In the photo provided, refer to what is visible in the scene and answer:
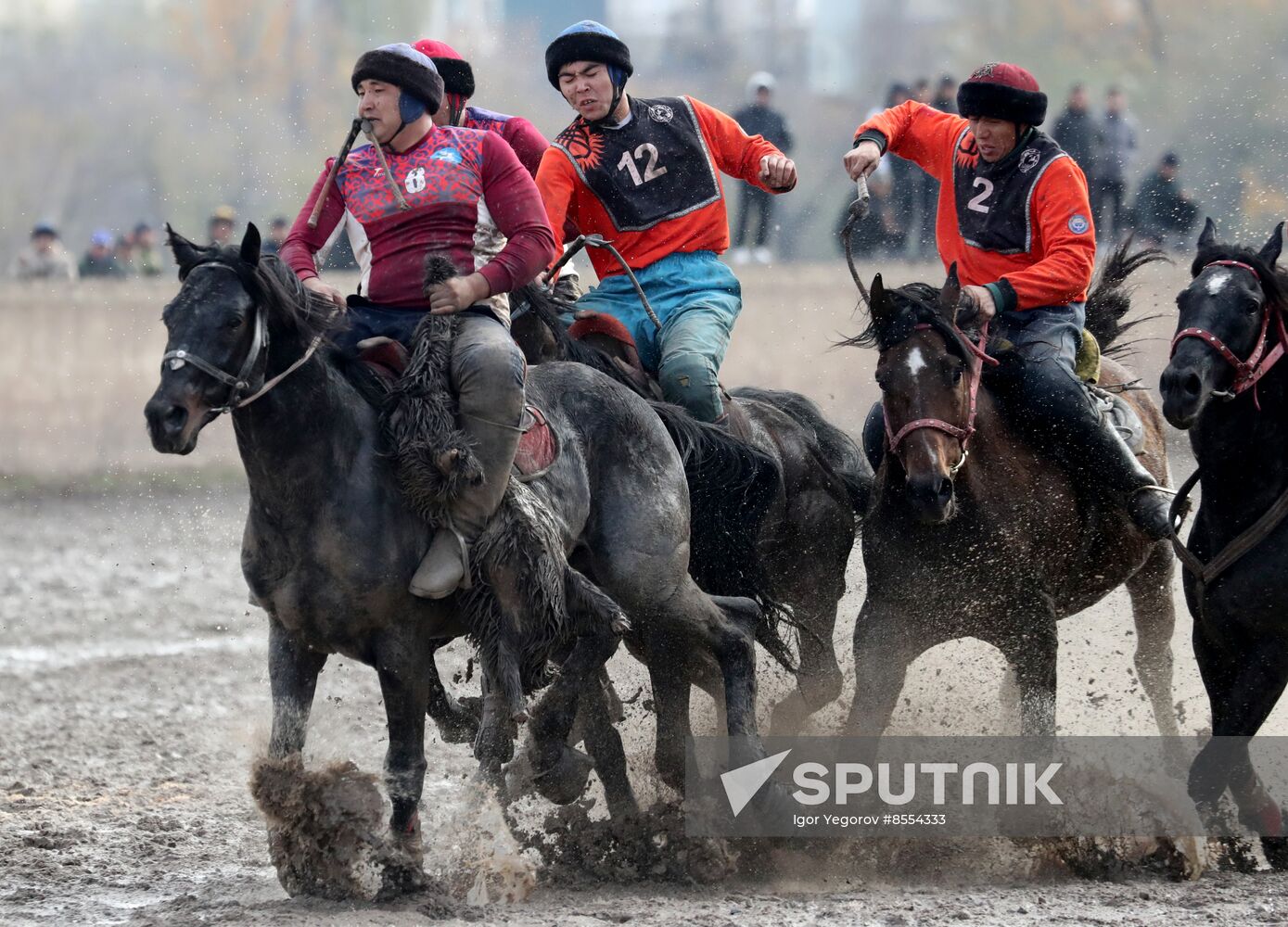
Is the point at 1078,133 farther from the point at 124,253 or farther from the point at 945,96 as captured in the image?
the point at 124,253

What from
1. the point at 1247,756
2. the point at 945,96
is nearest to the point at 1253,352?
the point at 1247,756

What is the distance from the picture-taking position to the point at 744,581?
6.09 m

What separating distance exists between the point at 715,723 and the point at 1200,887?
1.82 meters

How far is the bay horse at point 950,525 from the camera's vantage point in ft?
18.0

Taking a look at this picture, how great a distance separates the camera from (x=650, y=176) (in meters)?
6.15

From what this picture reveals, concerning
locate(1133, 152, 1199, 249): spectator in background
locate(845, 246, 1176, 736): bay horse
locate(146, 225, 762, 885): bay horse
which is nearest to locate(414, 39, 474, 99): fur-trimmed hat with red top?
locate(146, 225, 762, 885): bay horse

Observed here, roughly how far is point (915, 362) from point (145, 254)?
42.1 ft

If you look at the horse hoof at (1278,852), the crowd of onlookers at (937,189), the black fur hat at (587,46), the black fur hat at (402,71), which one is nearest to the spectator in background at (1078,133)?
the crowd of onlookers at (937,189)

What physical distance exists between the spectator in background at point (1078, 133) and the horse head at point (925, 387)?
28.7ft

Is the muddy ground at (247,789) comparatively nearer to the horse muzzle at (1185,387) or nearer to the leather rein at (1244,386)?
the leather rein at (1244,386)

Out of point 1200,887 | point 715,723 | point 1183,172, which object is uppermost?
point 1183,172

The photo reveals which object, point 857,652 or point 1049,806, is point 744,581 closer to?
point 857,652

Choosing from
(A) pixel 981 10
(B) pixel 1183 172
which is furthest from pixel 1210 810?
(A) pixel 981 10

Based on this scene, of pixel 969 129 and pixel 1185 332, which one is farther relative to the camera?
pixel 969 129
